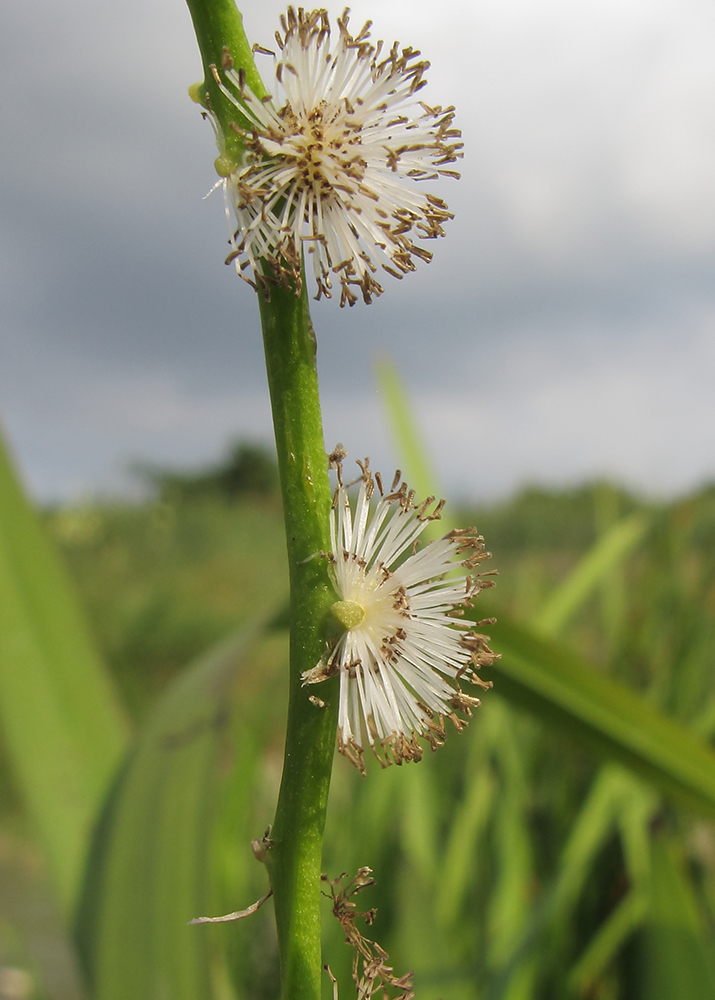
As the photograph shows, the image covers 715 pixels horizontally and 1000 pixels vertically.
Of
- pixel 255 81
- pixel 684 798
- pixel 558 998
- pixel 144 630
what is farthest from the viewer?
pixel 144 630

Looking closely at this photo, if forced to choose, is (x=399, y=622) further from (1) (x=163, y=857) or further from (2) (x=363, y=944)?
(1) (x=163, y=857)

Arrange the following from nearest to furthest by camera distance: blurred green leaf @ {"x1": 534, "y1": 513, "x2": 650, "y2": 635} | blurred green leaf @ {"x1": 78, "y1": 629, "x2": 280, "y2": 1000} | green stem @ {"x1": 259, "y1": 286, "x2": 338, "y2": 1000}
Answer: green stem @ {"x1": 259, "y1": 286, "x2": 338, "y2": 1000}
blurred green leaf @ {"x1": 78, "y1": 629, "x2": 280, "y2": 1000}
blurred green leaf @ {"x1": 534, "y1": 513, "x2": 650, "y2": 635}

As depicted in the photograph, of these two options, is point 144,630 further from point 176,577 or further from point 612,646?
point 612,646

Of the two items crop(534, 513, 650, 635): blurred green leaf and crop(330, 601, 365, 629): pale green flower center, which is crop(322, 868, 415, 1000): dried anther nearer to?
crop(330, 601, 365, 629): pale green flower center

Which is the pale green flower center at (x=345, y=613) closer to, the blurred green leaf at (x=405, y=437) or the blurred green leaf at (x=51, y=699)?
the blurred green leaf at (x=51, y=699)

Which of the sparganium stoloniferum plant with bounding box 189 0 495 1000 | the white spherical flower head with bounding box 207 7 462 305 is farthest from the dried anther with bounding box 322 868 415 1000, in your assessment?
the white spherical flower head with bounding box 207 7 462 305

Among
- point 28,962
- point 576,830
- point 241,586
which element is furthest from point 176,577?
point 576,830

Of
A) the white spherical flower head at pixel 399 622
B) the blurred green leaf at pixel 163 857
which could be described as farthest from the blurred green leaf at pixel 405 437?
the white spherical flower head at pixel 399 622
